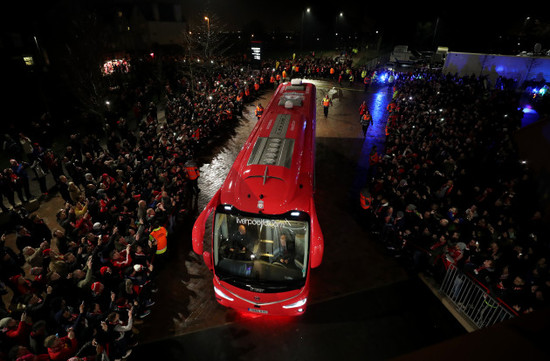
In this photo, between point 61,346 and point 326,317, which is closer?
point 61,346

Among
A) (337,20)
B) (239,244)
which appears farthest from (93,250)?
(337,20)

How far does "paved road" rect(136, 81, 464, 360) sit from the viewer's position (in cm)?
613

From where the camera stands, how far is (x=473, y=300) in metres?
6.52

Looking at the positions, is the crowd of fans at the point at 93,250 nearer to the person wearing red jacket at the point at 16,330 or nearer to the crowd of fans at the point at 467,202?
the person wearing red jacket at the point at 16,330

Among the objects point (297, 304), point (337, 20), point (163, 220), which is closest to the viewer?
point (297, 304)

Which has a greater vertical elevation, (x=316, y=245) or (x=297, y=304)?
(x=316, y=245)

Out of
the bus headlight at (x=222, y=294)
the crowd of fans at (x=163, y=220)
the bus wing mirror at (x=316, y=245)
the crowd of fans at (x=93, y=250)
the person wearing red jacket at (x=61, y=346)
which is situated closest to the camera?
the person wearing red jacket at (x=61, y=346)

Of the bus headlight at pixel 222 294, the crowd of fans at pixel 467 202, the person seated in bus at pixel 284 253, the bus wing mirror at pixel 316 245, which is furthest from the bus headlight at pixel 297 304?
the crowd of fans at pixel 467 202

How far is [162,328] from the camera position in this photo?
21.6 ft

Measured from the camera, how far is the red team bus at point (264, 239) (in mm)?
5891

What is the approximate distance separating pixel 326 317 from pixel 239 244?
285 cm

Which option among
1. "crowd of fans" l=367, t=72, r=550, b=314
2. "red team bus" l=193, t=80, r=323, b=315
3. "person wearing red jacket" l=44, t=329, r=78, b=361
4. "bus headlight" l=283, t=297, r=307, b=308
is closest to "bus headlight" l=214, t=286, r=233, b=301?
"red team bus" l=193, t=80, r=323, b=315

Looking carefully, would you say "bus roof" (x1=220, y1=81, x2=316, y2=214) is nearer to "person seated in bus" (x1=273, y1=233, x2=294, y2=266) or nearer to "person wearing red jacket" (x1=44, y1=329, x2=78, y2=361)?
"person seated in bus" (x1=273, y1=233, x2=294, y2=266)

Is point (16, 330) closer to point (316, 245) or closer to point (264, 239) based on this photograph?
point (264, 239)
